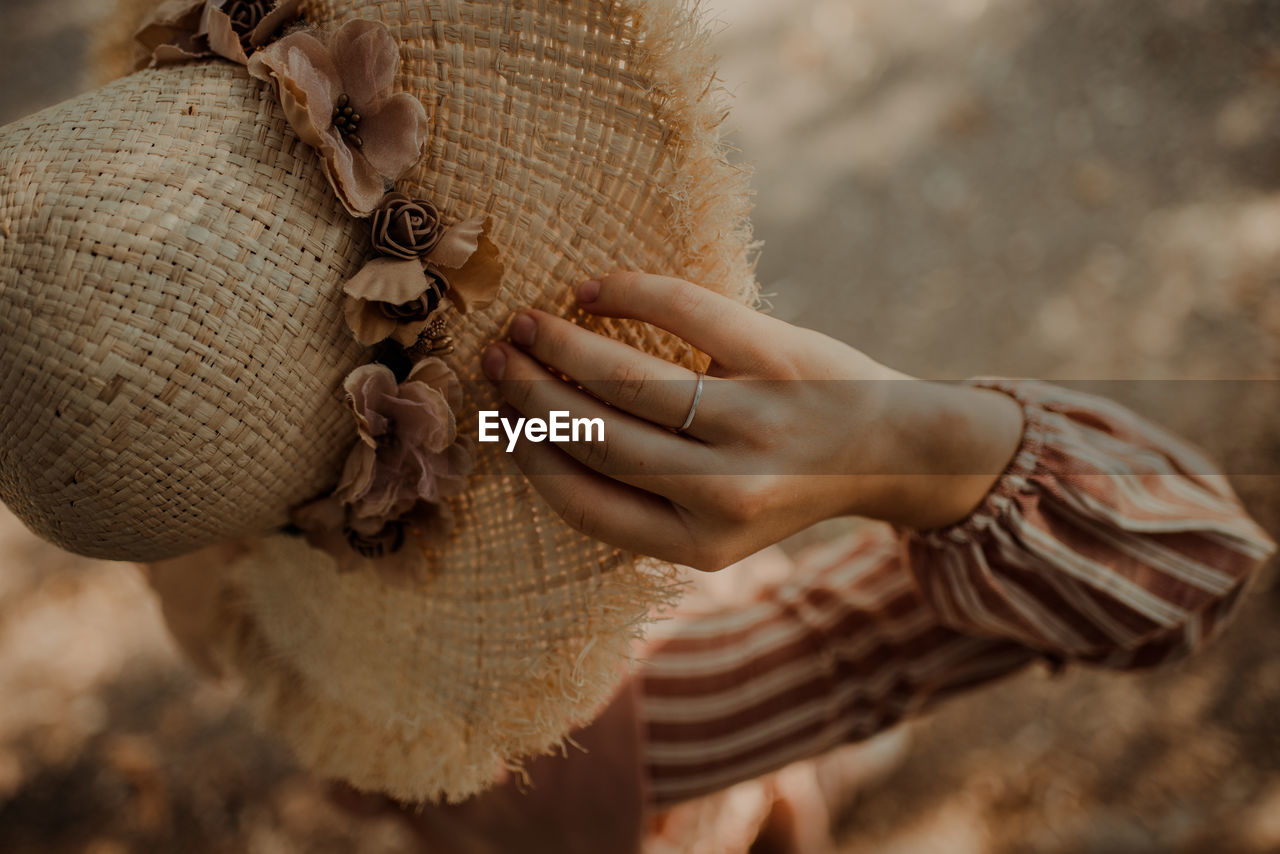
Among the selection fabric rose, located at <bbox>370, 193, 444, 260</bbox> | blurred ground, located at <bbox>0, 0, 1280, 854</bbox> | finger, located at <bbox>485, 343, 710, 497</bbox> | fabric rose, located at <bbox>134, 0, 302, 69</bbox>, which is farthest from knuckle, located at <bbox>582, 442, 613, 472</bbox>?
blurred ground, located at <bbox>0, 0, 1280, 854</bbox>

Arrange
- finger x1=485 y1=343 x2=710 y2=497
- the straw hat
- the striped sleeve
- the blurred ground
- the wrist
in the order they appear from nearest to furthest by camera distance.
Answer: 1. the straw hat
2. finger x1=485 y1=343 x2=710 y2=497
3. the wrist
4. the striped sleeve
5. the blurred ground

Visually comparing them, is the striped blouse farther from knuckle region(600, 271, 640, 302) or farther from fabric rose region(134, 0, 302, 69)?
fabric rose region(134, 0, 302, 69)

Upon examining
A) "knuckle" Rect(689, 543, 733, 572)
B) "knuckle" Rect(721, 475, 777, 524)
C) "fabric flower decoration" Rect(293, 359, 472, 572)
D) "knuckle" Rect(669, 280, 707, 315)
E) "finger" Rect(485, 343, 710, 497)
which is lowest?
"fabric flower decoration" Rect(293, 359, 472, 572)

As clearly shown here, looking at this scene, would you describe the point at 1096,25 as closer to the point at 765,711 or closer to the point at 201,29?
the point at 765,711

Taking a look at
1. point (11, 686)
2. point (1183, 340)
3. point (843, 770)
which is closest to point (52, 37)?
point (11, 686)

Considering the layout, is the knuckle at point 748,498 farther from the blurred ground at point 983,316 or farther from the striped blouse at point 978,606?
the blurred ground at point 983,316

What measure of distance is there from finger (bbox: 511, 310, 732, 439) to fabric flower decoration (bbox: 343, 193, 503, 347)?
0.06m

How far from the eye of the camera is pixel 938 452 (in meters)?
0.78

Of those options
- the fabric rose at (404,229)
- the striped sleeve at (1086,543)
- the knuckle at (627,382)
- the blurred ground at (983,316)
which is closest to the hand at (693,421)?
the knuckle at (627,382)

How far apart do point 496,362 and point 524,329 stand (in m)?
0.04

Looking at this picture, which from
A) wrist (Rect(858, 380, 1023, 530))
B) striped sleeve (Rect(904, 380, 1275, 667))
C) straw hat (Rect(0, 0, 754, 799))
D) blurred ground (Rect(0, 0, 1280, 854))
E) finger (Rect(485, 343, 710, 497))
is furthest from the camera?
blurred ground (Rect(0, 0, 1280, 854))

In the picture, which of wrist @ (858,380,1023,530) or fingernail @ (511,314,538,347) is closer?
fingernail @ (511,314,538,347)

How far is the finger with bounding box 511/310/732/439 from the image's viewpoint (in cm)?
62

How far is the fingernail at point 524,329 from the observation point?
624mm
